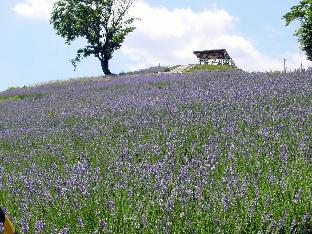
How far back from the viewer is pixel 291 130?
6230mm

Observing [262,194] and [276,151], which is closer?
[262,194]

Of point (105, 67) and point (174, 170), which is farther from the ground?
point (105, 67)

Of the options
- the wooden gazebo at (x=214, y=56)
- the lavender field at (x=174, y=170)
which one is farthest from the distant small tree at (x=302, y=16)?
the lavender field at (x=174, y=170)

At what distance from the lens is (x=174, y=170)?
17.1 feet

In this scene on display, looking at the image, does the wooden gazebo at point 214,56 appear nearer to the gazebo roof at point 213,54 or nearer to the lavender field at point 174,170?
the gazebo roof at point 213,54

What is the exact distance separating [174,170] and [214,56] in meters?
30.9

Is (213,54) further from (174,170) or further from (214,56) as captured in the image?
(174,170)

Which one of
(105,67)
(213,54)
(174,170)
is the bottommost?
(174,170)

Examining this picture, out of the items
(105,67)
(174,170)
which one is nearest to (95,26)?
(105,67)

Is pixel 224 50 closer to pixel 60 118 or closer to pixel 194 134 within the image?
pixel 60 118

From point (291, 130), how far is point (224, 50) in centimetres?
2893

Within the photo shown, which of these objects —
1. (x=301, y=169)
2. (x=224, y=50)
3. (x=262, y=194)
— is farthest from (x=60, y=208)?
(x=224, y=50)

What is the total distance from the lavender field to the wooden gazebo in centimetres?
2549

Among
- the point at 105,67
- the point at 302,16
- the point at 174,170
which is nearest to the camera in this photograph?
the point at 174,170
